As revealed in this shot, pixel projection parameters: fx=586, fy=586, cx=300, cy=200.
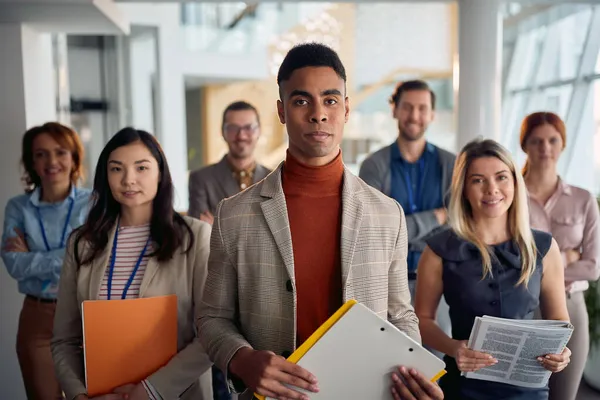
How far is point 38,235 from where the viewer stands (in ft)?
10.4

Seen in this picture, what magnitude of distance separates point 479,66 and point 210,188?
2.47 meters

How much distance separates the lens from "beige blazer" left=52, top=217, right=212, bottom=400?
2008 mm

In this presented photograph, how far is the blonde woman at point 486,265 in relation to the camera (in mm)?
2246

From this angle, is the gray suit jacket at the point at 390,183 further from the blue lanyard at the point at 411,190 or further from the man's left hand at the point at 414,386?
the man's left hand at the point at 414,386

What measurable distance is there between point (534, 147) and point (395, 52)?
13.1 metres

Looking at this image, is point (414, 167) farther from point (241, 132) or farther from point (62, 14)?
point (62, 14)

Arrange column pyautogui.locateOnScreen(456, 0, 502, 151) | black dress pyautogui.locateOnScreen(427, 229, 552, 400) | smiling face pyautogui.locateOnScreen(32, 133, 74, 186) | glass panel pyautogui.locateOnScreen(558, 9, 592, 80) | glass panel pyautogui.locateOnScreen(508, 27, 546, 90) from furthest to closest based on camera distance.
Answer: glass panel pyautogui.locateOnScreen(508, 27, 546, 90) < glass panel pyautogui.locateOnScreen(558, 9, 592, 80) < column pyautogui.locateOnScreen(456, 0, 502, 151) < smiling face pyautogui.locateOnScreen(32, 133, 74, 186) < black dress pyautogui.locateOnScreen(427, 229, 552, 400)

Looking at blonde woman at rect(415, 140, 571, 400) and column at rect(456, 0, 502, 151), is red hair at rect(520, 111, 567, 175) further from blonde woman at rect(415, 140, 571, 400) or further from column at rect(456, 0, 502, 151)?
column at rect(456, 0, 502, 151)

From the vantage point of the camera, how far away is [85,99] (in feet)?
35.2

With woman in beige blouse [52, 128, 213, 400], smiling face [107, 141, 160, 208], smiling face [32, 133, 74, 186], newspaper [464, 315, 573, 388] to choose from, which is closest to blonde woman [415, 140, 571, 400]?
newspaper [464, 315, 573, 388]

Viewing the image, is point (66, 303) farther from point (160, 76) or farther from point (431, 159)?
point (160, 76)

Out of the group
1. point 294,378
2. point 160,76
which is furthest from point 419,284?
point 160,76

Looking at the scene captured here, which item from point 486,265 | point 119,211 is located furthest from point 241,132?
point 486,265

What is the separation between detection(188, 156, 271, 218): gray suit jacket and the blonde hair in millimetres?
1478
